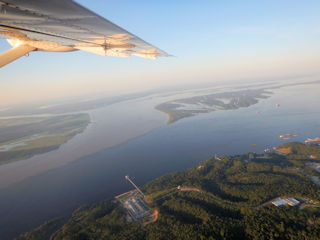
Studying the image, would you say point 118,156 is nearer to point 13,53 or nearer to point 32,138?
point 13,53

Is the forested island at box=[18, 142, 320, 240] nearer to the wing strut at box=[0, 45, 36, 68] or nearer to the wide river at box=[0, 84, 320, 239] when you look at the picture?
the wide river at box=[0, 84, 320, 239]

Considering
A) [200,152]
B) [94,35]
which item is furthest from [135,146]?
[94,35]

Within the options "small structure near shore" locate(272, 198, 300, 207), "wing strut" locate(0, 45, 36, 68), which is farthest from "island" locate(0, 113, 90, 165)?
"small structure near shore" locate(272, 198, 300, 207)

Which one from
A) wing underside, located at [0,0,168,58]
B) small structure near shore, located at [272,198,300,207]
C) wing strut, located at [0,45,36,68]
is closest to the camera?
wing underside, located at [0,0,168,58]

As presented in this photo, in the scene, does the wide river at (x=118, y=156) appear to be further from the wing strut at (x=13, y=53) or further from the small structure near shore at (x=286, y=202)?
the wing strut at (x=13, y=53)

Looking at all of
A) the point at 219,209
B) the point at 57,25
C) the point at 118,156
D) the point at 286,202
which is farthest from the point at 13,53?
the point at 118,156

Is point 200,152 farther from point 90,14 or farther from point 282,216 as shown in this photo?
point 90,14
